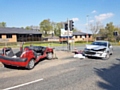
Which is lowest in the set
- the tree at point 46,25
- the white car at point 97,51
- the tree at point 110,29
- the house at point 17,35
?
the white car at point 97,51

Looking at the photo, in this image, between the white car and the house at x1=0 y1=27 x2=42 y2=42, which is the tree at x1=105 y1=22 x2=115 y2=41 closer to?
the house at x1=0 y1=27 x2=42 y2=42

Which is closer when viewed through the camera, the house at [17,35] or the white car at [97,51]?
the white car at [97,51]

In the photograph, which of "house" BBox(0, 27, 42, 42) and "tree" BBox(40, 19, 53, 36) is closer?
"house" BBox(0, 27, 42, 42)

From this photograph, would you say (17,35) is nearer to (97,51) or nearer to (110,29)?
(97,51)

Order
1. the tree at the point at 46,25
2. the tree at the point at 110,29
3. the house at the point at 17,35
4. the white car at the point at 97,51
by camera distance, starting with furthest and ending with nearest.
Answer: the tree at the point at 46,25 → the tree at the point at 110,29 → the house at the point at 17,35 → the white car at the point at 97,51

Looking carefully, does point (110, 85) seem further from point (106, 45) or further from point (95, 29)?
point (95, 29)

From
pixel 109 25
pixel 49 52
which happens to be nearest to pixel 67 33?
pixel 49 52

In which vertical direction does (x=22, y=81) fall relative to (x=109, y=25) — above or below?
below

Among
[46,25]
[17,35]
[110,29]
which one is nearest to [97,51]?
[17,35]

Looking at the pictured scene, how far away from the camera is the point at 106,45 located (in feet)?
52.9

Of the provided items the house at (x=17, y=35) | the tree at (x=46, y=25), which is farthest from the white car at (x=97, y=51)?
the tree at (x=46, y=25)

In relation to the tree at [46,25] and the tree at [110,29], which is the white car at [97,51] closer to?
the tree at [110,29]

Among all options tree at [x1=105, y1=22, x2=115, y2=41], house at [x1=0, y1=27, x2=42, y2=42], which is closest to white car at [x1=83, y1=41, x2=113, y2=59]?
house at [x1=0, y1=27, x2=42, y2=42]

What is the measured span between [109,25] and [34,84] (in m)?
75.6
